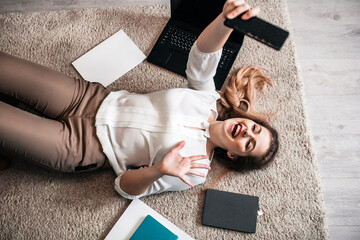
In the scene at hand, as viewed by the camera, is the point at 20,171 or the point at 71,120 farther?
the point at 20,171

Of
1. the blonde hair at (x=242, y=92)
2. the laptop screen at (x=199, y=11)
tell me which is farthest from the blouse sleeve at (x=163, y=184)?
the laptop screen at (x=199, y=11)

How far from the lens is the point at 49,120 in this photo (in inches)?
40.9

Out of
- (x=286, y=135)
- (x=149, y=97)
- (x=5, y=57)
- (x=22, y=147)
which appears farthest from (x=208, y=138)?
(x=5, y=57)

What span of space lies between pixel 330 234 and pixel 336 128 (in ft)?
1.62

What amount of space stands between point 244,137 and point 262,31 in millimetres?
379

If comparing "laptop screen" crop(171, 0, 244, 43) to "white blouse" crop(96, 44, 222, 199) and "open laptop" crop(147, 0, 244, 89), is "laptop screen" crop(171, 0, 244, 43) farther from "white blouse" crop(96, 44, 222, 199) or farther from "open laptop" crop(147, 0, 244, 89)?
"white blouse" crop(96, 44, 222, 199)

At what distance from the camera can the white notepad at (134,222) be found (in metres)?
1.15

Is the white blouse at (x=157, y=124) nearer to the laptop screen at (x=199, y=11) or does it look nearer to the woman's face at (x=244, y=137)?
the woman's face at (x=244, y=137)

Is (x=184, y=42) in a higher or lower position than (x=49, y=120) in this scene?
higher

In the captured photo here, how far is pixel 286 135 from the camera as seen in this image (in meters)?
1.30

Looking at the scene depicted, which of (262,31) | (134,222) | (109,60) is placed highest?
(262,31)

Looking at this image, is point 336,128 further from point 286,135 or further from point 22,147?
point 22,147

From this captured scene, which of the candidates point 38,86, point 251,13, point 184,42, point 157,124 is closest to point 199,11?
point 184,42

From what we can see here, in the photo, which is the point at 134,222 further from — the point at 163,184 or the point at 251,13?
the point at 251,13
